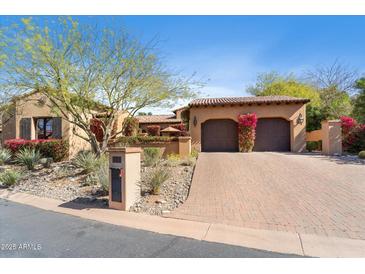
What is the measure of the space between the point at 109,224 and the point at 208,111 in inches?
507

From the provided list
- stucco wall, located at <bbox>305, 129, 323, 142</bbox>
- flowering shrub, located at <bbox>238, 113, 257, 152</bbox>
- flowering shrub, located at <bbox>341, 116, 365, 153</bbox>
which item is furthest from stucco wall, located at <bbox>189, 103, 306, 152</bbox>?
flowering shrub, located at <bbox>341, 116, 365, 153</bbox>

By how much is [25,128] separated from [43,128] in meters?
1.07

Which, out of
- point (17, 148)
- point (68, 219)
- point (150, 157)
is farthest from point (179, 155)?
point (17, 148)

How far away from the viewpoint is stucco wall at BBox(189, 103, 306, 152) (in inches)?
627

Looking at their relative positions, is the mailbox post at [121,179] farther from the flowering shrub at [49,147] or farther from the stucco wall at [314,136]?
the stucco wall at [314,136]

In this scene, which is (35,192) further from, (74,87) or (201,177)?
(201,177)

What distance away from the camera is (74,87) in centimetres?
945

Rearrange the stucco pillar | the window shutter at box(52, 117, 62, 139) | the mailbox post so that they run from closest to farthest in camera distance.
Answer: the mailbox post → the stucco pillar → the window shutter at box(52, 117, 62, 139)

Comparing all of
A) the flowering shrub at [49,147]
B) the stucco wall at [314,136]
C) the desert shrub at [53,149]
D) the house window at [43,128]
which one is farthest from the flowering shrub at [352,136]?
the house window at [43,128]

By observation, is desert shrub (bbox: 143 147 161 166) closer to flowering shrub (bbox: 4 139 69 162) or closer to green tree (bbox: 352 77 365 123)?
flowering shrub (bbox: 4 139 69 162)

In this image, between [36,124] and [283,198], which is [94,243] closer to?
[283,198]

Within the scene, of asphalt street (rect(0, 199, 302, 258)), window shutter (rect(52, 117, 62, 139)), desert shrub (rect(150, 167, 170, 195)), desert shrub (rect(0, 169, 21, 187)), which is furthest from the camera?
window shutter (rect(52, 117, 62, 139))

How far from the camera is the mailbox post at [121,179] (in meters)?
5.79

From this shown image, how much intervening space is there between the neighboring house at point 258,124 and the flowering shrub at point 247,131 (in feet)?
2.23
